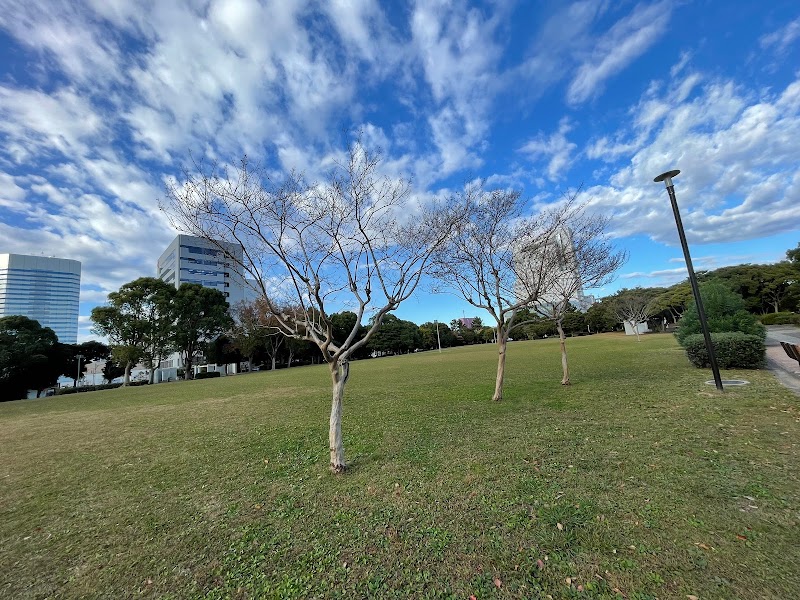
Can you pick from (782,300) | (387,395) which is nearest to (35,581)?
(387,395)

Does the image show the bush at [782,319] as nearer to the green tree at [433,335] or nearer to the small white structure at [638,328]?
the small white structure at [638,328]

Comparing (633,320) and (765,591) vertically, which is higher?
(633,320)

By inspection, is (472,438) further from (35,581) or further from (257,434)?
(35,581)

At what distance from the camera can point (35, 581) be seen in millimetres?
2854

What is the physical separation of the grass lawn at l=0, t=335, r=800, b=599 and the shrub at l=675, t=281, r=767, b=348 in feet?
23.7

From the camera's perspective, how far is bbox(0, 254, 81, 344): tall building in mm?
50875

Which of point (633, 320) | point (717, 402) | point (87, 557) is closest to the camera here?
point (87, 557)

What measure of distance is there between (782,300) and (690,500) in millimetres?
55742

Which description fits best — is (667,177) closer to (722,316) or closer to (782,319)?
(722,316)

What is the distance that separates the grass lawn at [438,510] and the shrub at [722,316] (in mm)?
7227

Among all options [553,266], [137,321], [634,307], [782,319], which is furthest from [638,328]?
[137,321]

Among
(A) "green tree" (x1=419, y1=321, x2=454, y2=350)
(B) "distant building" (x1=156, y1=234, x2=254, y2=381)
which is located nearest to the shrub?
(B) "distant building" (x1=156, y1=234, x2=254, y2=381)

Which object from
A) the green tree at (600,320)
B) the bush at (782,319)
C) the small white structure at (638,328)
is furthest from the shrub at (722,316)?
the green tree at (600,320)

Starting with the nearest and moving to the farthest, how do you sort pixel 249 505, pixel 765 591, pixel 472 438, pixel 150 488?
1. pixel 765 591
2. pixel 249 505
3. pixel 150 488
4. pixel 472 438
